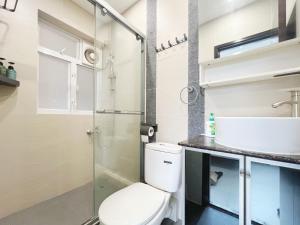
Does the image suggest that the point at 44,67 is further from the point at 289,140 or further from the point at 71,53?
the point at 289,140

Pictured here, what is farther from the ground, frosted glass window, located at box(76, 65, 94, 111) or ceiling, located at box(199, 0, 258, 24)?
ceiling, located at box(199, 0, 258, 24)

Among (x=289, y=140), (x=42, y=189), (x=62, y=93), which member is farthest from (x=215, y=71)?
(x=42, y=189)

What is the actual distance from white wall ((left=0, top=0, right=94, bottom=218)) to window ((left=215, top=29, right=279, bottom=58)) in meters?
1.89

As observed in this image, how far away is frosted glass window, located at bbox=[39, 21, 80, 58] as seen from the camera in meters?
1.83

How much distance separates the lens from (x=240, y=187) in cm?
84

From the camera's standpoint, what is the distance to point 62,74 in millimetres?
2025

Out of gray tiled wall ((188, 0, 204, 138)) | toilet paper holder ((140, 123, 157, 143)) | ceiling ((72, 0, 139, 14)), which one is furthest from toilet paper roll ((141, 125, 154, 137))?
ceiling ((72, 0, 139, 14))

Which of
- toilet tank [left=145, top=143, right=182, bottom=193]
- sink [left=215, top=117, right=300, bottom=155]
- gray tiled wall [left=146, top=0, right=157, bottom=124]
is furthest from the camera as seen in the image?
gray tiled wall [left=146, top=0, right=157, bottom=124]

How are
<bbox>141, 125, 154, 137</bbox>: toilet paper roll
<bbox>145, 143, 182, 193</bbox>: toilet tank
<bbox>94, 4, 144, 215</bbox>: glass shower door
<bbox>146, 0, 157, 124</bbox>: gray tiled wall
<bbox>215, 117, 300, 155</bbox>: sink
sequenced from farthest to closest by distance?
<bbox>146, 0, 157, 124</bbox>: gray tiled wall < <bbox>141, 125, 154, 137</bbox>: toilet paper roll < <bbox>94, 4, 144, 215</bbox>: glass shower door < <bbox>145, 143, 182, 193</bbox>: toilet tank < <bbox>215, 117, 300, 155</bbox>: sink

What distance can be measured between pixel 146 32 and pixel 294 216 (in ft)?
6.64

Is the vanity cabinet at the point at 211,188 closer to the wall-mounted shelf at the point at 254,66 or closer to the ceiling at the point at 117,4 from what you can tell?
the wall-mounted shelf at the point at 254,66

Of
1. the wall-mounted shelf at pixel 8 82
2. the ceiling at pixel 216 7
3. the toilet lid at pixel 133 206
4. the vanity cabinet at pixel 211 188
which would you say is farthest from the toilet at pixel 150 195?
the wall-mounted shelf at pixel 8 82

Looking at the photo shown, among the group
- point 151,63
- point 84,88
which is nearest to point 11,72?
point 84,88

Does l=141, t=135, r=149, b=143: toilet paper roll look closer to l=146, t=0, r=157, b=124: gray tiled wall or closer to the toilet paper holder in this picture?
the toilet paper holder
